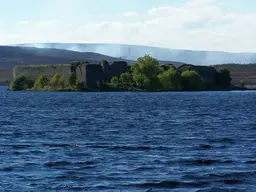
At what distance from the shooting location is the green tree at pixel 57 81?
168 metres

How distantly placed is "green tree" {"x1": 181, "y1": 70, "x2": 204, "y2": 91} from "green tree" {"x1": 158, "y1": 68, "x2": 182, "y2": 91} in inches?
67.1

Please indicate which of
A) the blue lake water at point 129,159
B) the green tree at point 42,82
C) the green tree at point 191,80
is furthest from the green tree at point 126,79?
the blue lake water at point 129,159

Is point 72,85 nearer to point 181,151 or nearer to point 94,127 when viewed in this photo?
point 94,127

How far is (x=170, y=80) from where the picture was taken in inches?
6043

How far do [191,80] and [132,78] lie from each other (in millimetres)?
12889

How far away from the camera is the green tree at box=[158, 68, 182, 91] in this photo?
152 m

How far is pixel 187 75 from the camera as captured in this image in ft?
515

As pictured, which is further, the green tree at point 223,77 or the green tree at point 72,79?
the green tree at point 223,77

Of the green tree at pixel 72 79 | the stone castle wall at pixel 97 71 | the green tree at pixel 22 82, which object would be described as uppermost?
the stone castle wall at pixel 97 71

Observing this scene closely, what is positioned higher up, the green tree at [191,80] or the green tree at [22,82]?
the green tree at [191,80]

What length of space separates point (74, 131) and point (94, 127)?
3489 mm

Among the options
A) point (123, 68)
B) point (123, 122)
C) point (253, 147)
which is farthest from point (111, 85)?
point (253, 147)

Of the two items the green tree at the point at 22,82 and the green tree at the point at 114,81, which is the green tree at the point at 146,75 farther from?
the green tree at the point at 22,82

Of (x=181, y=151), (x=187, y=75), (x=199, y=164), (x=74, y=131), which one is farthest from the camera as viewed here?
(x=187, y=75)
